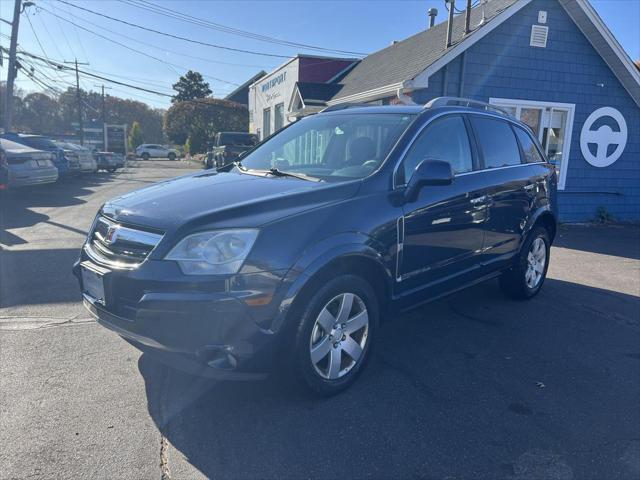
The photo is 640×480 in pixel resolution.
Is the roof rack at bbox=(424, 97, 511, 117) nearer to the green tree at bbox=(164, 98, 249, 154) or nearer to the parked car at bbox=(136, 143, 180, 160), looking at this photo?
the green tree at bbox=(164, 98, 249, 154)

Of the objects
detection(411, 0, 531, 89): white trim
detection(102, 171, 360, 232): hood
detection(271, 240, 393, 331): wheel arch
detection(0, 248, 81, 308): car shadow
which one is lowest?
detection(0, 248, 81, 308): car shadow

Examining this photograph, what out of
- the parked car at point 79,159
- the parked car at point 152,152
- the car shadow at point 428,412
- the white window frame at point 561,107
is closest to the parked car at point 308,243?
the car shadow at point 428,412

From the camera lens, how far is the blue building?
10344 mm

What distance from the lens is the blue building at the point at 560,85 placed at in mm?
10344

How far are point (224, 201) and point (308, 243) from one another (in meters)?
0.60

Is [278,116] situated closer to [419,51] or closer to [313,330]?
[419,51]

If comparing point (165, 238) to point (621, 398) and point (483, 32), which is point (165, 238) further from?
point (483, 32)

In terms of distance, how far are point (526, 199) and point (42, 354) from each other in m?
4.71

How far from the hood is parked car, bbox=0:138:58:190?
9.06 meters

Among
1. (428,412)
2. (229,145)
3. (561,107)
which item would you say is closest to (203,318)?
(428,412)

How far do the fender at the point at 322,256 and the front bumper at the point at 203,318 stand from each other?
2.5 inches

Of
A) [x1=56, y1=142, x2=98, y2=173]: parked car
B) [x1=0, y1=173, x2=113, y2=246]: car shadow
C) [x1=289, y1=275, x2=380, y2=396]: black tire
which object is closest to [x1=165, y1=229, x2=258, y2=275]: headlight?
[x1=289, y1=275, x2=380, y2=396]: black tire

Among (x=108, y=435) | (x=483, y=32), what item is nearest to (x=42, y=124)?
(x=483, y=32)

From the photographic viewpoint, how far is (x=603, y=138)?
457 inches
